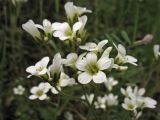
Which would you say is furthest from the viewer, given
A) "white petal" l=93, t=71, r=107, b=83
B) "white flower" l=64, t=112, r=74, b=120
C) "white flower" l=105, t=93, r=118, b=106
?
"white flower" l=64, t=112, r=74, b=120

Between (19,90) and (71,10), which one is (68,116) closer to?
(19,90)

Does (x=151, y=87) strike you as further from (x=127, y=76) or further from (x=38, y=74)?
(x=38, y=74)

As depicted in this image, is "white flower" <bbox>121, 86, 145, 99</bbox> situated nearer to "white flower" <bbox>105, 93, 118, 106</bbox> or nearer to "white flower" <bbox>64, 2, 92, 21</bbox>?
"white flower" <bbox>105, 93, 118, 106</bbox>

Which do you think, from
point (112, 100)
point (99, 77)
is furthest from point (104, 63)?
point (112, 100)

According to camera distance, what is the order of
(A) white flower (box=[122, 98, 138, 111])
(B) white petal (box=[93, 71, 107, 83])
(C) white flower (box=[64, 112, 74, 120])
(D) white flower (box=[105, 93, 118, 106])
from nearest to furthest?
(B) white petal (box=[93, 71, 107, 83]), (A) white flower (box=[122, 98, 138, 111]), (D) white flower (box=[105, 93, 118, 106]), (C) white flower (box=[64, 112, 74, 120])

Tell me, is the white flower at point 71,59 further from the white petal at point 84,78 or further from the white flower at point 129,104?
the white flower at point 129,104

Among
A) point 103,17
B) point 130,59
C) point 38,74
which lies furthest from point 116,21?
point 38,74

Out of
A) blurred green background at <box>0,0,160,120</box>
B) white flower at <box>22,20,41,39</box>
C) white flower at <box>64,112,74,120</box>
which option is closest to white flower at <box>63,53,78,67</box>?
white flower at <box>22,20,41,39</box>
